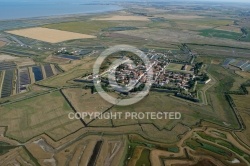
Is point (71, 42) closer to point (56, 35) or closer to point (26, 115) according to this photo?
point (56, 35)

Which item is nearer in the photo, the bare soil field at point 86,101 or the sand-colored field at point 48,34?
the bare soil field at point 86,101

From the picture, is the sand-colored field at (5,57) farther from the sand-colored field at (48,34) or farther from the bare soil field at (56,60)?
the sand-colored field at (48,34)

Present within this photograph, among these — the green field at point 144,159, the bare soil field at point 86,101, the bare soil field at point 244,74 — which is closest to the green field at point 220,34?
the bare soil field at point 244,74

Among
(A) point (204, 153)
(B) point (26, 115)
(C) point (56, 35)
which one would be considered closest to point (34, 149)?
(B) point (26, 115)

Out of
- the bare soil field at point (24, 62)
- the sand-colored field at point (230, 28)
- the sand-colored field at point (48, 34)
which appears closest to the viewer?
the bare soil field at point (24, 62)

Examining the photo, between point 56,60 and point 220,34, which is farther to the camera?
point 220,34

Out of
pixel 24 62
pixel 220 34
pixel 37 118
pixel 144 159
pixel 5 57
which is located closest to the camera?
pixel 144 159

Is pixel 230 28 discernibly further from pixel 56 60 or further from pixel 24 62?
→ pixel 24 62

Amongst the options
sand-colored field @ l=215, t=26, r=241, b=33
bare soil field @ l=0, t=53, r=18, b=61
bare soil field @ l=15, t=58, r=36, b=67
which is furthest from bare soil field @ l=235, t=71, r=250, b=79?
sand-colored field @ l=215, t=26, r=241, b=33

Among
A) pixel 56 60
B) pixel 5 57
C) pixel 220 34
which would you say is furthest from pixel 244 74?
pixel 5 57

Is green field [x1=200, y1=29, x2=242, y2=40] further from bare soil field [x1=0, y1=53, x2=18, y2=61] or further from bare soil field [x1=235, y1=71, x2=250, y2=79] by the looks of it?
bare soil field [x1=0, y1=53, x2=18, y2=61]
